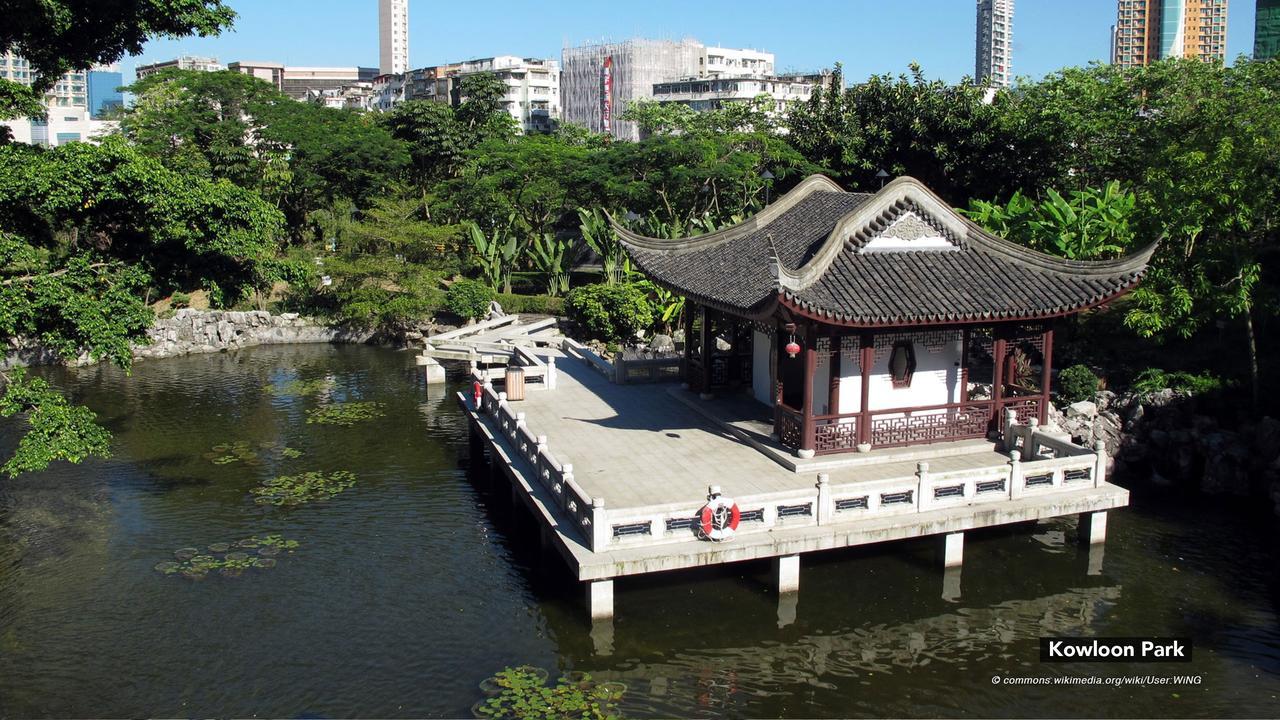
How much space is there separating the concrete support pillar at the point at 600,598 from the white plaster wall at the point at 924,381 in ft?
21.8

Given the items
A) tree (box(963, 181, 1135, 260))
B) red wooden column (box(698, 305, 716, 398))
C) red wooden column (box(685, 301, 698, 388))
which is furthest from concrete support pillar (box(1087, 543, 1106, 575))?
tree (box(963, 181, 1135, 260))

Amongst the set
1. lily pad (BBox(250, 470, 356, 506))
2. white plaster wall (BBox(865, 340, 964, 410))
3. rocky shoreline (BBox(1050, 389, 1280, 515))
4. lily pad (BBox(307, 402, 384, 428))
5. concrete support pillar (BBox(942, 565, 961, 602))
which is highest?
white plaster wall (BBox(865, 340, 964, 410))

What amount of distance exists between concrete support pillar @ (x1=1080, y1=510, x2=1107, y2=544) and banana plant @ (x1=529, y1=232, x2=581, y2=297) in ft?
95.4

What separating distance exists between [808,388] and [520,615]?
6.45m

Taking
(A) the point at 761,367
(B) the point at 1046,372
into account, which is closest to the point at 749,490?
(A) the point at 761,367

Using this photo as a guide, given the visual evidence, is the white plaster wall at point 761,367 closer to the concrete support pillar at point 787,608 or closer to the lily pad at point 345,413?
the concrete support pillar at point 787,608

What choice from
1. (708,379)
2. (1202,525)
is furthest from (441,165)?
(1202,525)

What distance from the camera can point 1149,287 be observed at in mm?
24766

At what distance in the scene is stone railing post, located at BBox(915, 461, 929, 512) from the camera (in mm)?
16891

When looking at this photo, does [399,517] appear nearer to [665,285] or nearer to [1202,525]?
[665,285]

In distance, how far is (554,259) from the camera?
147 ft

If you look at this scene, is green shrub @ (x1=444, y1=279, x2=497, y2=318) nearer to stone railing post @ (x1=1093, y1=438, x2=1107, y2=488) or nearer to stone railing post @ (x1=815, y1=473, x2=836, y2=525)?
stone railing post @ (x1=815, y1=473, x2=836, y2=525)

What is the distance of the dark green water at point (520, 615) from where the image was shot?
47.0 ft

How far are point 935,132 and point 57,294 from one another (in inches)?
1334
